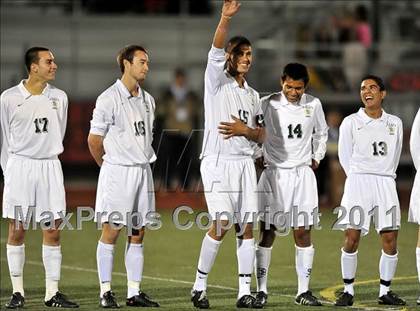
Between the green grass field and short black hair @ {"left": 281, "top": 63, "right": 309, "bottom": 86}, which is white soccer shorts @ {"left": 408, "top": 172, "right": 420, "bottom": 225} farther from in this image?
short black hair @ {"left": 281, "top": 63, "right": 309, "bottom": 86}

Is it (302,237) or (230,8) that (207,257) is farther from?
(230,8)

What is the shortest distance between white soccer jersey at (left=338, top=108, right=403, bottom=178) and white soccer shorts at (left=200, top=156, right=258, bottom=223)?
1.01 m

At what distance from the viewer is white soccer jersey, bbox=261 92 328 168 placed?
11695 mm

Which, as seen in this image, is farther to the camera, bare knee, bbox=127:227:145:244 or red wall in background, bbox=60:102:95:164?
red wall in background, bbox=60:102:95:164

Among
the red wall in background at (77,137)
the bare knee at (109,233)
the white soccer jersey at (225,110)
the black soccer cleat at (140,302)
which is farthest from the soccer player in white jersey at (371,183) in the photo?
the red wall in background at (77,137)

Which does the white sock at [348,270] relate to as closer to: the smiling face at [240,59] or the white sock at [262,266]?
the white sock at [262,266]

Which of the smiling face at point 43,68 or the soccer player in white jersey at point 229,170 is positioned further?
the smiling face at point 43,68

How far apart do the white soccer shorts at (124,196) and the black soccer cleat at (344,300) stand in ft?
6.05

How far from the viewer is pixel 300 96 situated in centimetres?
1176

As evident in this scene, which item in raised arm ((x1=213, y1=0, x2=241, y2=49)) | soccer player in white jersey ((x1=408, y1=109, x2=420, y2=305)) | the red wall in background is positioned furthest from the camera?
the red wall in background

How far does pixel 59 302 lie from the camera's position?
1139 cm

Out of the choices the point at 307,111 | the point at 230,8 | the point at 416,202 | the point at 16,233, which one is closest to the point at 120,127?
the point at 16,233

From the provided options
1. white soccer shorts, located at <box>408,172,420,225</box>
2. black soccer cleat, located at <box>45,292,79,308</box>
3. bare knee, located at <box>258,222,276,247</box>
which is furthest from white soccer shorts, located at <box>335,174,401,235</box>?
black soccer cleat, located at <box>45,292,79,308</box>

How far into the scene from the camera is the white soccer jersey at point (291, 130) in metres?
11.7
